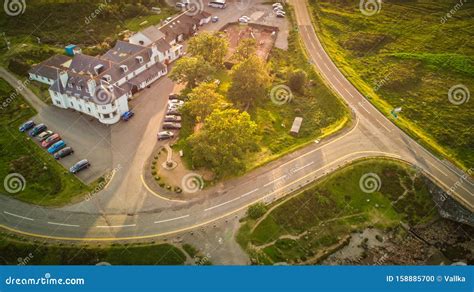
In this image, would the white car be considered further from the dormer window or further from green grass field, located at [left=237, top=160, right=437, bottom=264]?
green grass field, located at [left=237, top=160, right=437, bottom=264]

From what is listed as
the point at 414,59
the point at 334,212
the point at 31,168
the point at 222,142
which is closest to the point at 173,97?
the point at 222,142

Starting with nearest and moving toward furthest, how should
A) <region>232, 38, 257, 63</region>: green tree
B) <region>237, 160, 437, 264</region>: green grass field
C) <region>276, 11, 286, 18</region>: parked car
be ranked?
<region>237, 160, 437, 264</region>: green grass field
<region>232, 38, 257, 63</region>: green tree
<region>276, 11, 286, 18</region>: parked car

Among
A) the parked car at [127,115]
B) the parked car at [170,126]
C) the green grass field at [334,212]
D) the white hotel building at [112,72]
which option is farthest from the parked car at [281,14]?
the green grass field at [334,212]

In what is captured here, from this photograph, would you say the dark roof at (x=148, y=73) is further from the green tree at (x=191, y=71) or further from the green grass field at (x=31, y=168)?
the green grass field at (x=31, y=168)

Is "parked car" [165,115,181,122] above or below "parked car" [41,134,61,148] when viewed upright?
below

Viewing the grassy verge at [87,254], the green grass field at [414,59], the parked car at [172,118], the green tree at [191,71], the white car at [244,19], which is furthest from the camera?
the white car at [244,19]

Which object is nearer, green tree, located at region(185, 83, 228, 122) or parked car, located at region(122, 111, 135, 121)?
green tree, located at region(185, 83, 228, 122)

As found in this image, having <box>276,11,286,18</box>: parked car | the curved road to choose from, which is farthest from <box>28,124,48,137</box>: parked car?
<box>276,11,286,18</box>: parked car
